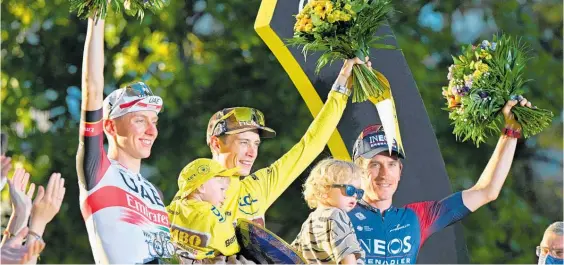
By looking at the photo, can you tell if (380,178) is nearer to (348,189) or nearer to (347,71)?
(347,71)

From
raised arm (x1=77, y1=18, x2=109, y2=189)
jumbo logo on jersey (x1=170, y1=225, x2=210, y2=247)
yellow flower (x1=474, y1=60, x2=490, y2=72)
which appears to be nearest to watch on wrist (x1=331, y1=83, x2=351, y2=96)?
yellow flower (x1=474, y1=60, x2=490, y2=72)

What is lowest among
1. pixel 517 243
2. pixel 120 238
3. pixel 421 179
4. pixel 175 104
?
pixel 517 243

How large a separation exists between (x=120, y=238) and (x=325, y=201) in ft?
3.56

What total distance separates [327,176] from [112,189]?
1093mm

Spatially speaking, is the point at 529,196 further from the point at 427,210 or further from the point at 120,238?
the point at 120,238

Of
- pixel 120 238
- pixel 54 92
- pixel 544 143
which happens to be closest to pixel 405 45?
pixel 544 143

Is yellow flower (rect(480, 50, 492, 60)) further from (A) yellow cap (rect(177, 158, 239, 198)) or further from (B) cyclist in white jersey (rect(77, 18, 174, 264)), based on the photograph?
(B) cyclist in white jersey (rect(77, 18, 174, 264))

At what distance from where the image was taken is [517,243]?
12.0 metres

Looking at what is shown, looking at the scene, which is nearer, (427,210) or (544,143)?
(427,210)

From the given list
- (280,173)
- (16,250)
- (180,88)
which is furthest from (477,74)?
(180,88)

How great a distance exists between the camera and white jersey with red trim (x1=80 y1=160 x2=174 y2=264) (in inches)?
266

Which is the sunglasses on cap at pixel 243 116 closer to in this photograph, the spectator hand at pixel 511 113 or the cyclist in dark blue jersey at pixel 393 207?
the cyclist in dark blue jersey at pixel 393 207

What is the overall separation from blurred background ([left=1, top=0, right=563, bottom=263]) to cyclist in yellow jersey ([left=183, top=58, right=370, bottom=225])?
325 cm

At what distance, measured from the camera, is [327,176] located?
23.8 ft
